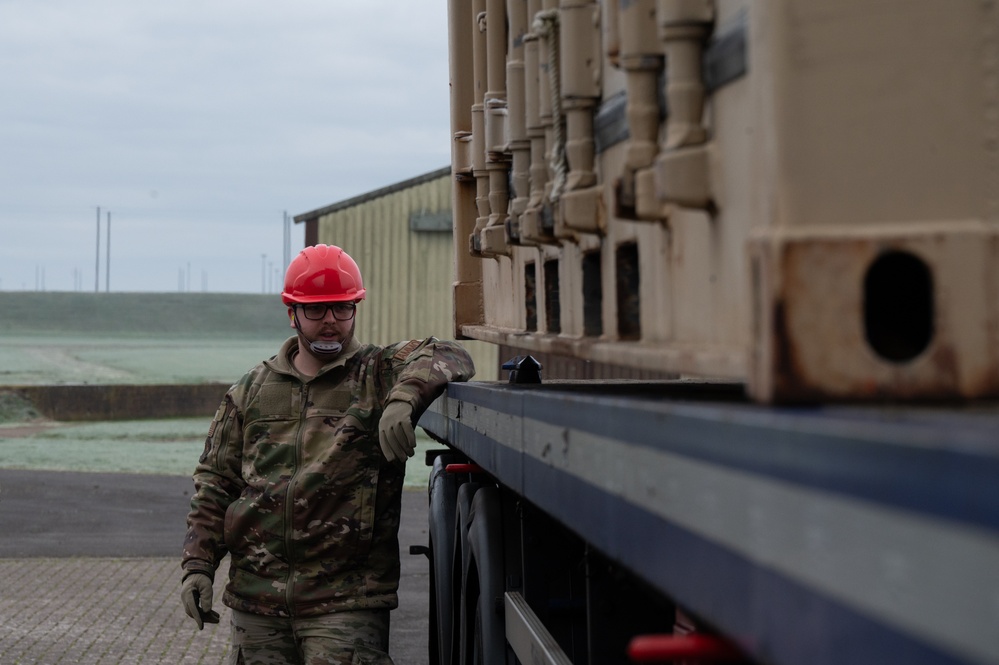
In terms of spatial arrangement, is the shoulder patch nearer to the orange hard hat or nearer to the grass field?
the orange hard hat

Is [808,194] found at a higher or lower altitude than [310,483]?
higher

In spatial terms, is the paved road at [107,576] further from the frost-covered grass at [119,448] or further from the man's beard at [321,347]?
the man's beard at [321,347]

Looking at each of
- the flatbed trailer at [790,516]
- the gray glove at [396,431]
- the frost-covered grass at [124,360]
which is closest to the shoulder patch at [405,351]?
the gray glove at [396,431]

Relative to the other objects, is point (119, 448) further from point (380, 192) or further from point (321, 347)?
point (321, 347)

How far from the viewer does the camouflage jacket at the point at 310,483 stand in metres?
5.29

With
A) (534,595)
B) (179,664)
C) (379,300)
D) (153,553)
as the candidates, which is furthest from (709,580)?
(379,300)

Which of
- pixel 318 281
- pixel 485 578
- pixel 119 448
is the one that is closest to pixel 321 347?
pixel 318 281

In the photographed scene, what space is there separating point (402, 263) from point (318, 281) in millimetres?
21222

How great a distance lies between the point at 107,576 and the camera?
1186 cm

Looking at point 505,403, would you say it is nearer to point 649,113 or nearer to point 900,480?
point 649,113

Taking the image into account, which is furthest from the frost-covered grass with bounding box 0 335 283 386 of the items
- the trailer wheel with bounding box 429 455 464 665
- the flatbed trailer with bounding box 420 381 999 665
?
the flatbed trailer with bounding box 420 381 999 665

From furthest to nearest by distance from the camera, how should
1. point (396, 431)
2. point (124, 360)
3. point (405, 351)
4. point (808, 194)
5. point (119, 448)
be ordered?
point (124, 360)
point (119, 448)
point (405, 351)
point (396, 431)
point (808, 194)

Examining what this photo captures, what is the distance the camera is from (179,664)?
28.0ft

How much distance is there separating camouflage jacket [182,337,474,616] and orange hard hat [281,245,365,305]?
25 centimetres
